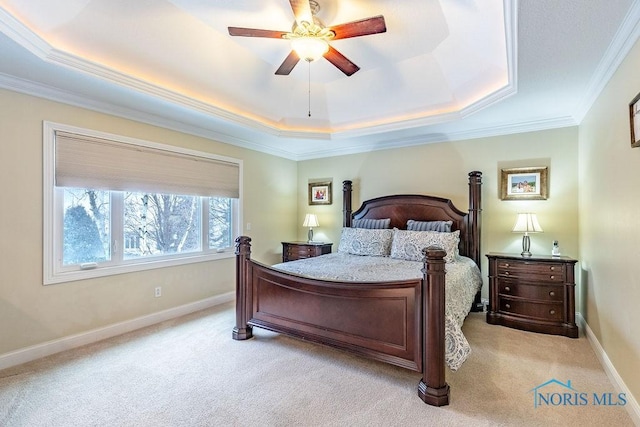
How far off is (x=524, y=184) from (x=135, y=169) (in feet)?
15.1

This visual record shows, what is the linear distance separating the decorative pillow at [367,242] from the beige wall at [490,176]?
0.86 m

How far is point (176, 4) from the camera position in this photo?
8.30ft

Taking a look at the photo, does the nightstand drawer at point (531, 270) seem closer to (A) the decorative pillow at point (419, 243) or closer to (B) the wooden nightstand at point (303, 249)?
(A) the decorative pillow at point (419, 243)

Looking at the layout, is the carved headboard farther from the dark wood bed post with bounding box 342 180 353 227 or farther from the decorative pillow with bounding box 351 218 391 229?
the decorative pillow with bounding box 351 218 391 229

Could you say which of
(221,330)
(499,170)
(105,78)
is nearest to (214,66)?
(105,78)

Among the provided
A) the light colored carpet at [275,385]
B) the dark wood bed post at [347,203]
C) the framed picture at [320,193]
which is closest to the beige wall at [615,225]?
the light colored carpet at [275,385]

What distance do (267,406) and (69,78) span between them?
3.10 m

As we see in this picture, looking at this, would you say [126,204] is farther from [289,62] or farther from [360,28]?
[360,28]

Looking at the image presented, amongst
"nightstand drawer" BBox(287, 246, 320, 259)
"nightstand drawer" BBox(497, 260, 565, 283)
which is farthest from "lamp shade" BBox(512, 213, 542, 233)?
"nightstand drawer" BBox(287, 246, 320, 259)

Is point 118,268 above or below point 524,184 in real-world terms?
below

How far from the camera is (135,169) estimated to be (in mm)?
3391

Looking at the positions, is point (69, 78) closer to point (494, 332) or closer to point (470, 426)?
point (470, 426)

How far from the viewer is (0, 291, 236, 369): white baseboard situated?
102 inches

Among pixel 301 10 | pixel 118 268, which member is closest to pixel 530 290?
pixel 301 10
